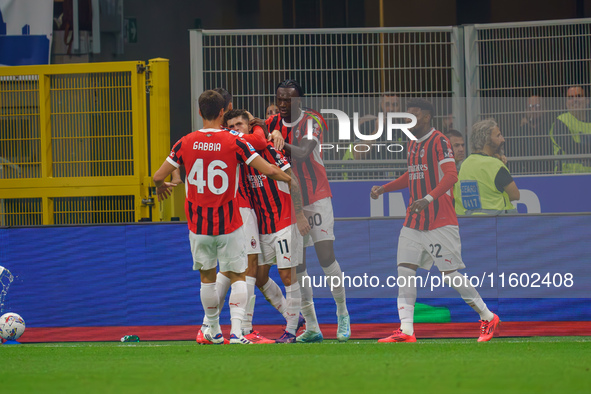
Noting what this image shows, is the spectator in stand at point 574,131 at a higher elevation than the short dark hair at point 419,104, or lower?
lower

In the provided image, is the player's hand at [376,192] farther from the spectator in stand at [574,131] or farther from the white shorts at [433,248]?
the spectator in stand at [574,131]

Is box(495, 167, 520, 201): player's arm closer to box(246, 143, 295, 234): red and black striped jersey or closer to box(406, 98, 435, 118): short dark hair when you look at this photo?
box(406, 98, 435, 118): short dark hair

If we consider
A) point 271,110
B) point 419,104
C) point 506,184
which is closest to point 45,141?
point 271,110

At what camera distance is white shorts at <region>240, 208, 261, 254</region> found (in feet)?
23.1

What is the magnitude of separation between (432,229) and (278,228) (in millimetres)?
1479

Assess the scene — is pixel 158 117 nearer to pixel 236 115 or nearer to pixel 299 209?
pixel 236 115

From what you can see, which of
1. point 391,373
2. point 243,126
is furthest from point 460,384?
point 243,126

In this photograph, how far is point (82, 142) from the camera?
30.0 ft

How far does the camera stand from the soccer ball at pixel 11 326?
305 inches

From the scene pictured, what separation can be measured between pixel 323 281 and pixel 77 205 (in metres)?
2.88

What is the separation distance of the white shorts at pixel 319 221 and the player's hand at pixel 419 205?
75cm

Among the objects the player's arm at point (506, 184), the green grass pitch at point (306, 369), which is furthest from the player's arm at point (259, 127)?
the player's arm at point (506, 184)

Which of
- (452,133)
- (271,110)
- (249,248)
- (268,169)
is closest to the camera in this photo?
(268,169)

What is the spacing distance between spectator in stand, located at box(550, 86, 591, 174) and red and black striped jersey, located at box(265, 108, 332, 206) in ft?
8.49
